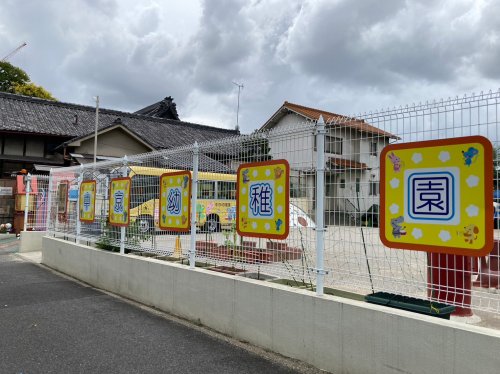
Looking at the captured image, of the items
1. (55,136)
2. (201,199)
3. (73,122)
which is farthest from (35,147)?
(201,199)

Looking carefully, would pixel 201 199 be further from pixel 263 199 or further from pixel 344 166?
pixel 344 166

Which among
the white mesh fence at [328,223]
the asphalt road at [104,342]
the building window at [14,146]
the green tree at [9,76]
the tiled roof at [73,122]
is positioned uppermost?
the green tree at [9,76]

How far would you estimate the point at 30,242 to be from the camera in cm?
1128

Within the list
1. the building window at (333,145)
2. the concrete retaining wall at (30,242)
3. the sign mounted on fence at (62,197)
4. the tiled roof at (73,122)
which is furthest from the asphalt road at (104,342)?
the tiled roof at (73,122)

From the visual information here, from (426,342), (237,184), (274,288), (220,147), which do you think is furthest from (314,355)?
(220,147)

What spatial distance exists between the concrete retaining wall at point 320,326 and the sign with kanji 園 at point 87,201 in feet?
7.71

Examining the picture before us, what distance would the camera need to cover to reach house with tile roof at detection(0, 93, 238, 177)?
17.8 metres

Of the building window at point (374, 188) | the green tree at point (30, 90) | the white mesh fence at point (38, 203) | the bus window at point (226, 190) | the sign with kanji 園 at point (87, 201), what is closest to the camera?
the building window at point (374, 188)

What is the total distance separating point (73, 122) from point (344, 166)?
2077 cm

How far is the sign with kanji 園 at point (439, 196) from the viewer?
264 cm

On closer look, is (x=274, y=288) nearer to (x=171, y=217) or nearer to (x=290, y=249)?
(x=290, y=249)

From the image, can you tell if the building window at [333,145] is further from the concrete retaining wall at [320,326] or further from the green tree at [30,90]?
the green tree at [30,90]

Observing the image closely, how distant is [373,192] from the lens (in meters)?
3.24

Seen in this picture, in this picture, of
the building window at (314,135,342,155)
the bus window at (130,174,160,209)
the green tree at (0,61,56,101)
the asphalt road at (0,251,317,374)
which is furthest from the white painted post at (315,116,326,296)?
the green tree at (0,61,56,101)
